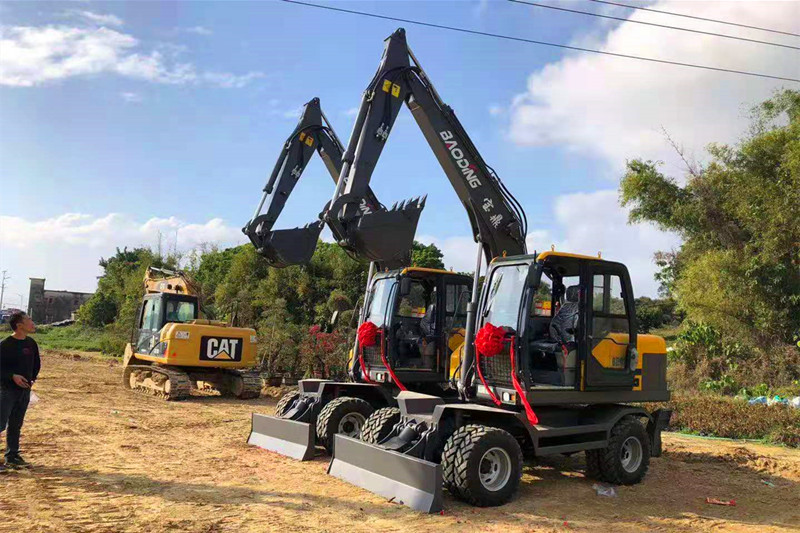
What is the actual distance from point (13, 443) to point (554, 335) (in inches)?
234

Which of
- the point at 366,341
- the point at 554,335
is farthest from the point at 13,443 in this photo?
the point at 554,335

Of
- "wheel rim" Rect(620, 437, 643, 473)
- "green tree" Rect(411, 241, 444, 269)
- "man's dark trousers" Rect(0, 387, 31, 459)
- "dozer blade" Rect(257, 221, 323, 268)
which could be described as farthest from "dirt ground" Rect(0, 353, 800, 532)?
"green tree" Rect(411, 241, 444, 269)

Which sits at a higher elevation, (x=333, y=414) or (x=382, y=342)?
(x=382, y=342)

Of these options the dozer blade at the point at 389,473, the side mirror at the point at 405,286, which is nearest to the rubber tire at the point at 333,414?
the dozer blade at the point at 389,473

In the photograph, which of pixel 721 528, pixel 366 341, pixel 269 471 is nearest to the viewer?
pixel 721 528

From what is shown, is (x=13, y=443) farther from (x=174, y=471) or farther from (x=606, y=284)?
(x=606, y=284)

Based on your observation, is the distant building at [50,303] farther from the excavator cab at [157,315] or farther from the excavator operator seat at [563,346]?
the excavator operator seat at [563,346]

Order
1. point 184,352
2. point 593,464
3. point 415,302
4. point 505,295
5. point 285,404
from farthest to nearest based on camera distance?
point 184,352 < point 415,302 < point 285,404 < point 593,464 < point 505,295

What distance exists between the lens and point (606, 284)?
731 cm

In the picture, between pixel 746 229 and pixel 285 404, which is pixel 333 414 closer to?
pixel 285 404

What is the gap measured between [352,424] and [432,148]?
3967mm

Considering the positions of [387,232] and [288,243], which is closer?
[387,232]

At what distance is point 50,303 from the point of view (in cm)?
5853

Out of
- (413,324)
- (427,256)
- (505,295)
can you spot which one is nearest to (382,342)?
(413,324)
